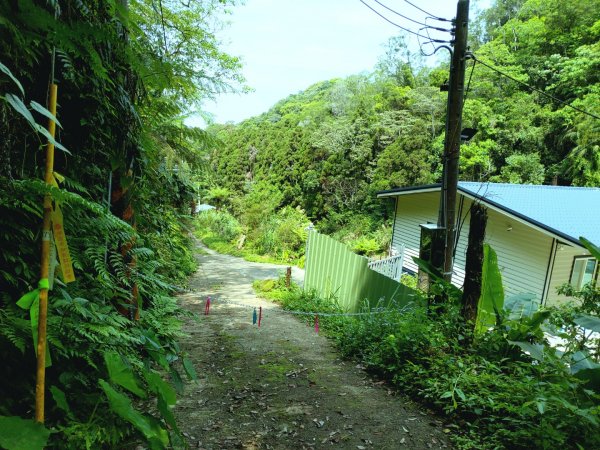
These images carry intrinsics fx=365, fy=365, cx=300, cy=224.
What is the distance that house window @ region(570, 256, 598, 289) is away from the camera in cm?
1123

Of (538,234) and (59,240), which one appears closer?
(59,240)

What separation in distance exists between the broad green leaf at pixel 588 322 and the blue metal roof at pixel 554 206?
498cm

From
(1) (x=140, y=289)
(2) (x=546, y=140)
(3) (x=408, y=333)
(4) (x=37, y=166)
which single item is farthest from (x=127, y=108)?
(2) (x=546, y=140)

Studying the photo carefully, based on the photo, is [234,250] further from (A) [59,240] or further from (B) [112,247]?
(A) [59,240]

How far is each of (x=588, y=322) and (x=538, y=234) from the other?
8189mm

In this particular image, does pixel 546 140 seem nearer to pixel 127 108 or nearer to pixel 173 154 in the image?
pixel 173 154

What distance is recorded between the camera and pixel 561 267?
10805mm

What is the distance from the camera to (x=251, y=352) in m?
5.34

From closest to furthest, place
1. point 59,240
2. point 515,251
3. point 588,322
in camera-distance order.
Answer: point 59,240 < point 588,322 < point 515,251

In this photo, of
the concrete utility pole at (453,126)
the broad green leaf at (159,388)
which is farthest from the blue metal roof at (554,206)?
the broad green leaf at (159,388)

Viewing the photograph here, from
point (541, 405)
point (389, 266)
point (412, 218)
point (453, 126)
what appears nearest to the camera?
point (541, 405)

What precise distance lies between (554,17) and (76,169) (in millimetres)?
34305

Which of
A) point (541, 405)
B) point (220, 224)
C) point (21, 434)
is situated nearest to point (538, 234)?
point (541, 405)

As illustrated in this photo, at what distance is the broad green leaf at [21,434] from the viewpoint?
124cm
